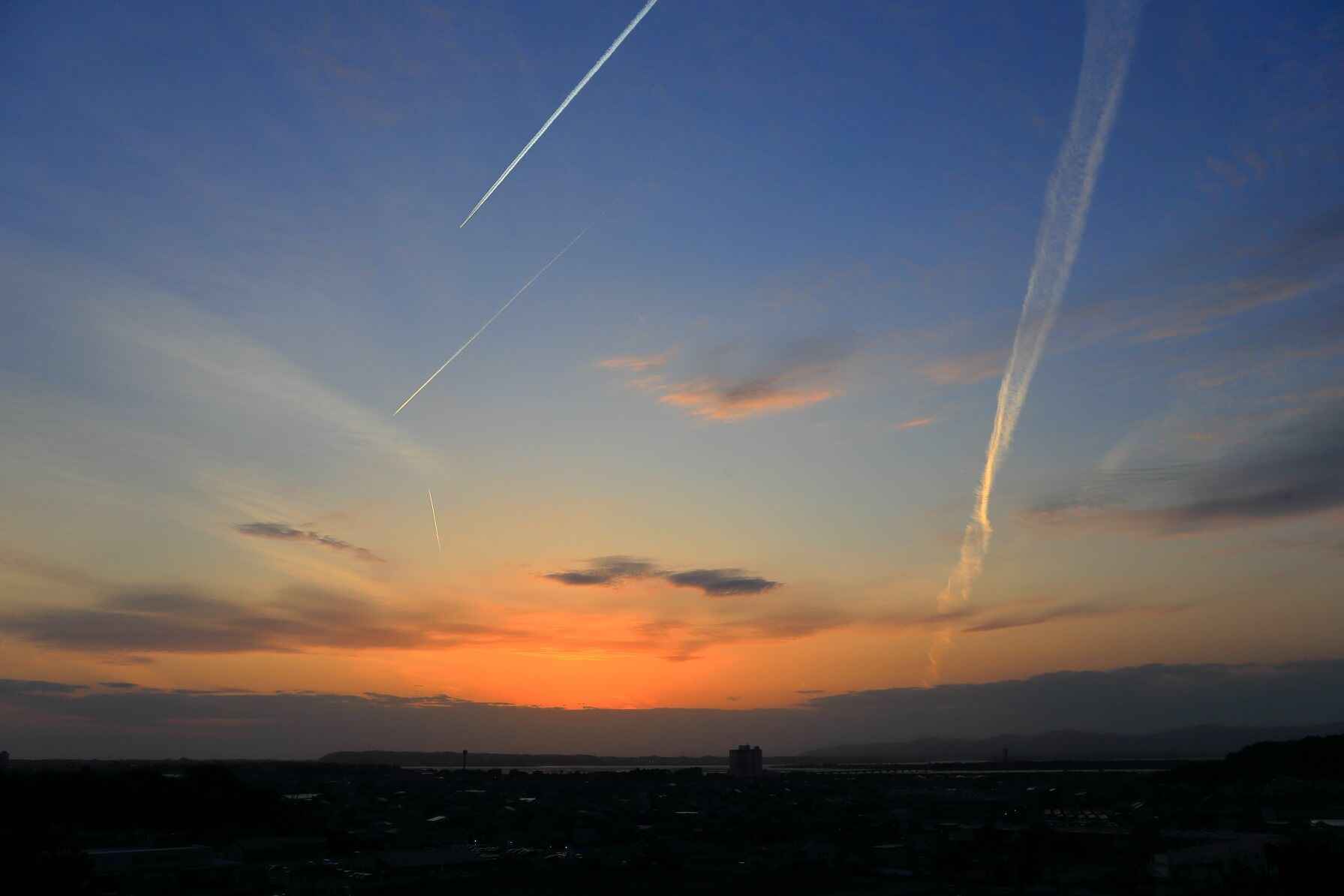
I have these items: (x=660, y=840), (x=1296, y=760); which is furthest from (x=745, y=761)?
(x=660, y=840)

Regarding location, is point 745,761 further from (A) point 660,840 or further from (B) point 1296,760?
(A) point 660,840

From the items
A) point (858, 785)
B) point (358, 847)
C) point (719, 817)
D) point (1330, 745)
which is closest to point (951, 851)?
point (719, 817)

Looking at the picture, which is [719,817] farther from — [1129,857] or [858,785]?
[858,785]

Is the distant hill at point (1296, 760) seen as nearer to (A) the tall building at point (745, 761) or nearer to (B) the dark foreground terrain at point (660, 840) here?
(B) the dark foreground terrain at point (660, 840)

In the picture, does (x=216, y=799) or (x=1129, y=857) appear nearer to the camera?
(x=1129, y=857)

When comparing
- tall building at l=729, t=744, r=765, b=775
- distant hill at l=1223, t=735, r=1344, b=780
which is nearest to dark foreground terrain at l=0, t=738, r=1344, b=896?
distant hill at l=1223, t=735, r=1344, b=780

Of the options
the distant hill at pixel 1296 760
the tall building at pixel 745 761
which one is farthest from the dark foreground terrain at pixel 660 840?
the tall building at pixel 745 761
